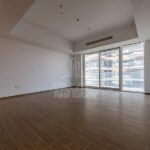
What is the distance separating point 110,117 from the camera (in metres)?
2.69

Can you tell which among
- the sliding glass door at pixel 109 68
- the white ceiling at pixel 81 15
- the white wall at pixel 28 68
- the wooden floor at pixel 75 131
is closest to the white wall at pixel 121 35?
the white ceiling at pixel 81 15

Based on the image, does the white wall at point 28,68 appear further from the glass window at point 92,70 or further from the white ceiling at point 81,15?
the glass window at point 92,70

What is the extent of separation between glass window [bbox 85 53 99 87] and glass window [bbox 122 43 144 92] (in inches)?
75.3

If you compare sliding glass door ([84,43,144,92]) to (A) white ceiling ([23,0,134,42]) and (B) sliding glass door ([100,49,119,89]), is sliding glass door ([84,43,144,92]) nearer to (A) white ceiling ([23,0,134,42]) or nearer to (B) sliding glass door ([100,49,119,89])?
(B) sliding glass door ([100,49,119,89])

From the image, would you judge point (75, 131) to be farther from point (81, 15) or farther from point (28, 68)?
point (28, 68)

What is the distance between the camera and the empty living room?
1956 mm

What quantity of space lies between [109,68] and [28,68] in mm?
4956

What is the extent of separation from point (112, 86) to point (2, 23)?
21.1ft

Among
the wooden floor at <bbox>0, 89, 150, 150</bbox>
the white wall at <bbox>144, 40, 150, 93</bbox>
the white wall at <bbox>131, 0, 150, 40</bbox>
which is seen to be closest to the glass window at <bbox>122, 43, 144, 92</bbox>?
the white wall at <bbox>144, 40, 150, 93</bbox>

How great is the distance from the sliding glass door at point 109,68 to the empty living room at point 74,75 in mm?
63

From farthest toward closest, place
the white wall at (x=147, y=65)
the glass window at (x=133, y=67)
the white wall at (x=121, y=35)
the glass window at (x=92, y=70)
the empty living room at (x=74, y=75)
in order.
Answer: the glass window at (x=92, y=70), the glass window at (x=133, y=67), the white wall at (x=147, y=65), the white wall at (x=121, y=35), the empty living room at (x=74, y=75)

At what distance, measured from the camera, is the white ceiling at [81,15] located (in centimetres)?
357

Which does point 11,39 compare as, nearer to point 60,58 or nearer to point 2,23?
point 2,23

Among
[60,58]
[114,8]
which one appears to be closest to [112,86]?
[60,58]
